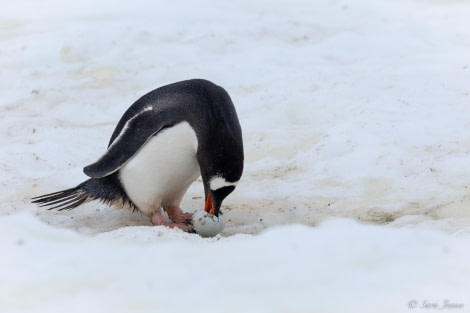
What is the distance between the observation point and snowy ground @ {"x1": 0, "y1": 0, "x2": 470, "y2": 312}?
263cm

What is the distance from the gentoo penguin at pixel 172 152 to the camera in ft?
12.8

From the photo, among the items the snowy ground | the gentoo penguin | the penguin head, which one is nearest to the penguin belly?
the gentoo penguin

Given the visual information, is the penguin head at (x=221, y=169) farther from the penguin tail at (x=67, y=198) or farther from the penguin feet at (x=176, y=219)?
the penguin tail at (x=67, y=198)

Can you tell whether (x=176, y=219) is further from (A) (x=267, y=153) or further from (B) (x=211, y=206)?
(A) (x=267, y=153)

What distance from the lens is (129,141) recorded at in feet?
13.3

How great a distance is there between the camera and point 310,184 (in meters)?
4.77

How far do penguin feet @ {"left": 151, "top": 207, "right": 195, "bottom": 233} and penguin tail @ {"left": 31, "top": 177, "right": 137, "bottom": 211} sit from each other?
0.17 m

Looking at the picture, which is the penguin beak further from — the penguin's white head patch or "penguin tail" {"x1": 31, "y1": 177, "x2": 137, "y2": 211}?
"penguin tail" {"x1": 31, "y1": 177, "x2": 137, "y2": 211}

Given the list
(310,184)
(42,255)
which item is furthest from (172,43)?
(42,255)

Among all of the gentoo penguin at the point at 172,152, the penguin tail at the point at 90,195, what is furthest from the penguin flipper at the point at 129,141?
the penguin tail at the point at 90,195

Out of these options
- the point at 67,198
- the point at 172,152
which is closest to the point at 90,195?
the point at 67,198

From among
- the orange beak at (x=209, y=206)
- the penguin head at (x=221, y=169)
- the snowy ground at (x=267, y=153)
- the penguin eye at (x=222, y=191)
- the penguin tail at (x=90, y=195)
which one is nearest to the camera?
the snowy ground at (x=267, y=153)

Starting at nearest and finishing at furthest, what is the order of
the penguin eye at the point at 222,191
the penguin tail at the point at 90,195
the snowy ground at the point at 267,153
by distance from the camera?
the snowy ground at the point at 267,153, the penguin eye at the point at 222,191, the penguin tail at the point at 90,195

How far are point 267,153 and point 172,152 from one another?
1.47 metres
